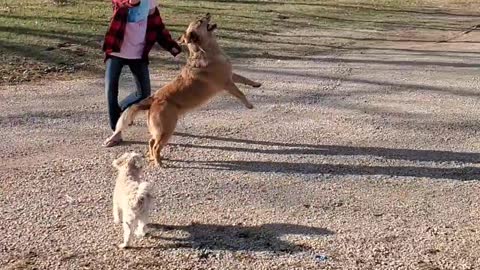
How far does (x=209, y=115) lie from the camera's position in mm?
Answer: 7578

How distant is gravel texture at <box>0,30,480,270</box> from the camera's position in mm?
4211

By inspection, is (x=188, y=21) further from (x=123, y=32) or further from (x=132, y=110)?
(x=132, y=110)

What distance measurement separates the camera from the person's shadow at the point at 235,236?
4270 mm

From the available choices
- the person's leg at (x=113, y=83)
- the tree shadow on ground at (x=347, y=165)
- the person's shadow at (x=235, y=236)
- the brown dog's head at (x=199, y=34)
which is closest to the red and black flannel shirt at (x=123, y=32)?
the person's leg at (x=113, y=83)

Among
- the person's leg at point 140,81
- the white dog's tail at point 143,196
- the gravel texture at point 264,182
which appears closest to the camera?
the white dog's tail at point 143,196

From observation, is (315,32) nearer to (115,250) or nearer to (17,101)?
(17,101)

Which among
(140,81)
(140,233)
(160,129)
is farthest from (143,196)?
(140,81)

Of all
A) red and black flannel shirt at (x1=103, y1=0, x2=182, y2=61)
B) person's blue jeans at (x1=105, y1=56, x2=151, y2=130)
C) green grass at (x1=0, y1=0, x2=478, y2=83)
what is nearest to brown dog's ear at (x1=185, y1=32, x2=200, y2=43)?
red and black flannel shirt at (x1=103, y1=0, x2=182, y2=61)

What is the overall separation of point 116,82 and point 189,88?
0.81 metres

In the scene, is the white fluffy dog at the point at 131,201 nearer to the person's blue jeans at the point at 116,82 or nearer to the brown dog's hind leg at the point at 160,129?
the brown dog's hind leg at the point at 160,129

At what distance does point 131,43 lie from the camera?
625cm

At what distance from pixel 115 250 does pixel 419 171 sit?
2.89m

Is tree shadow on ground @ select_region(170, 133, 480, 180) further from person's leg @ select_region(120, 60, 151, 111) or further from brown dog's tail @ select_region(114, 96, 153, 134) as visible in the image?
person's leg @ select_region(120, 60, 151, 111)

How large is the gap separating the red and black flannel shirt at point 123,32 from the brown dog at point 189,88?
34cm
